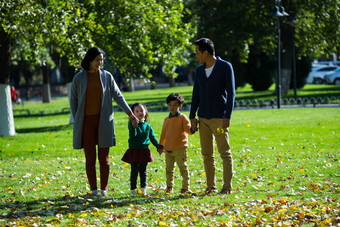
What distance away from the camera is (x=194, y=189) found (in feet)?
27.1

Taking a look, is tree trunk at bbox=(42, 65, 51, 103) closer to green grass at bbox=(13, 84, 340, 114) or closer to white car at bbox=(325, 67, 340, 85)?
green grass at bbox=(13, 84, 340, 114)

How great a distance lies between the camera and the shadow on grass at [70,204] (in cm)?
680

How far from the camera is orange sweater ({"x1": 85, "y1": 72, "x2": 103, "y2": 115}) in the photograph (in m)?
7.44

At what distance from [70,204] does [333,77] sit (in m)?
43.2

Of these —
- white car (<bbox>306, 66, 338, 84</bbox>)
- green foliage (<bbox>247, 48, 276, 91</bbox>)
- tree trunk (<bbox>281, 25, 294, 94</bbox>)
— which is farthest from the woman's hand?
white car (<bbox>306, 66, 338, 84</bbox>)

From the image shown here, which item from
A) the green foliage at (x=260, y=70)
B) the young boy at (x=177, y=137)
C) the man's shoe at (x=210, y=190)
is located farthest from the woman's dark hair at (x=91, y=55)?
the green foliage at (x=260, y=70)

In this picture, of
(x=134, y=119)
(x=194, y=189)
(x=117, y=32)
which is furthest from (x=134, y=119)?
(x=117, y=32)

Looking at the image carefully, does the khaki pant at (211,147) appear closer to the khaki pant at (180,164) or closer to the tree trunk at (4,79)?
the khaki pant at (180,164)

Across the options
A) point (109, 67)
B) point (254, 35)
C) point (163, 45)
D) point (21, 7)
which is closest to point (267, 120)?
point (163, 45)

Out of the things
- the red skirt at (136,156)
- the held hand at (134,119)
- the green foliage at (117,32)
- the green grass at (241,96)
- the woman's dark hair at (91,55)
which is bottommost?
the green grass at (241,96)

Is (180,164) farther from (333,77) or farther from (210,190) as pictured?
(333,77)

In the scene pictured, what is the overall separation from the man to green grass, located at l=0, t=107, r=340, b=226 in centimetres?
61

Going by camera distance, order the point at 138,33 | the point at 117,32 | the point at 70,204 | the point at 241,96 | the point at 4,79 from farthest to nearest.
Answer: the point at 241,96 < the point at 117,32 < the point at 138,33 < the point at 4,79 < the point at 70,204

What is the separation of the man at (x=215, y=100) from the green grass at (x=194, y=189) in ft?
2.00
